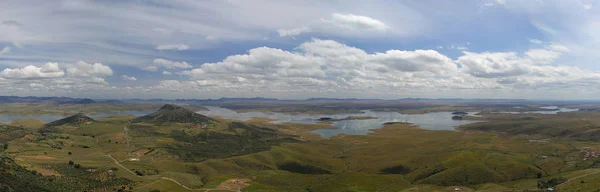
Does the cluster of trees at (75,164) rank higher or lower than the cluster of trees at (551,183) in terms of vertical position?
higher

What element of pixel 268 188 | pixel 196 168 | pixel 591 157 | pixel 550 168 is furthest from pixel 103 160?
pixel 591 157

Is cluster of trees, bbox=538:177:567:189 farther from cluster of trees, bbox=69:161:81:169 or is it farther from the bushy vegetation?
cluster of trees, bbox=69:161:81:169

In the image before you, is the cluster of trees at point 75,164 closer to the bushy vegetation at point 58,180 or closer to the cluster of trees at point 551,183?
the bushy vegetation at point 58,180

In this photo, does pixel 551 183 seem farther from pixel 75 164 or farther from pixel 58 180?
pixel 75 164

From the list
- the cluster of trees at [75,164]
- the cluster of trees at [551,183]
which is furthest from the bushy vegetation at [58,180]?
the cluster of trees at [551,183]

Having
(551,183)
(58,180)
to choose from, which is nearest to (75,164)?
(58,180)

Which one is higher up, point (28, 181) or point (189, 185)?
point (28, 181)

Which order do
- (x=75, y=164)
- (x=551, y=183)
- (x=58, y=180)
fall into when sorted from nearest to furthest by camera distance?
(x=58, y=180) → (x=551, y=183) → (x=75, y=164)

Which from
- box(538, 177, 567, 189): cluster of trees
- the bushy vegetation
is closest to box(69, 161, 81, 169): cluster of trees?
the bushy vegetation

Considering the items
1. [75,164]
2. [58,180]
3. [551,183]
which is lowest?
[551,183]

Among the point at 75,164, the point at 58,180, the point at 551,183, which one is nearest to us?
the point at 58,180

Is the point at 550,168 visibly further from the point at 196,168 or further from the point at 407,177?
the point at 196,168
